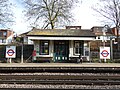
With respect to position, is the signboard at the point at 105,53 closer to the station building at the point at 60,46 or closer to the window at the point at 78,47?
the station building at the point at 60,46

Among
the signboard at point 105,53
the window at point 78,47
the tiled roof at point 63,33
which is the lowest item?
the signboard at point 105,53

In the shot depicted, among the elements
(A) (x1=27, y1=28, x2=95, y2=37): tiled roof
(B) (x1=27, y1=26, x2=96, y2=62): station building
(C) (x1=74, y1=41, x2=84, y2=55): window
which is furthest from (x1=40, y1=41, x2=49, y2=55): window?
(C) (x1=74, y1=41, x2=84, y2=55): window

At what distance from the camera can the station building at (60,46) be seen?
2956 cm

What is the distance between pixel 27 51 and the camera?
32.0m

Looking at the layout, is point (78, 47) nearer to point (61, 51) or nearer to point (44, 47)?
point (61, 51)

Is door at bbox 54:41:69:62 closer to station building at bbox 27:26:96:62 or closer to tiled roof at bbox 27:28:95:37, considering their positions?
station building at bbox 27:26:96:62

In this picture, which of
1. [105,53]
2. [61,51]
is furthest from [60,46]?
[105,53]

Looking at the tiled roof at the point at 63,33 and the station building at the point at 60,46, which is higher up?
the tiled roof at the point at 63,33

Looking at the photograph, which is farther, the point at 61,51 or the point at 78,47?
the point at 78,47

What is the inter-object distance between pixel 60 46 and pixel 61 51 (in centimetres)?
65

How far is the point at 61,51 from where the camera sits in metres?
30.0

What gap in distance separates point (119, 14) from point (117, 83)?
106ft

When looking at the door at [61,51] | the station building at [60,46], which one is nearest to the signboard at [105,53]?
the station building at [60,46]

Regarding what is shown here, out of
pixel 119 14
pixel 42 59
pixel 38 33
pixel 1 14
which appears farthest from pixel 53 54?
pixel 119 14
